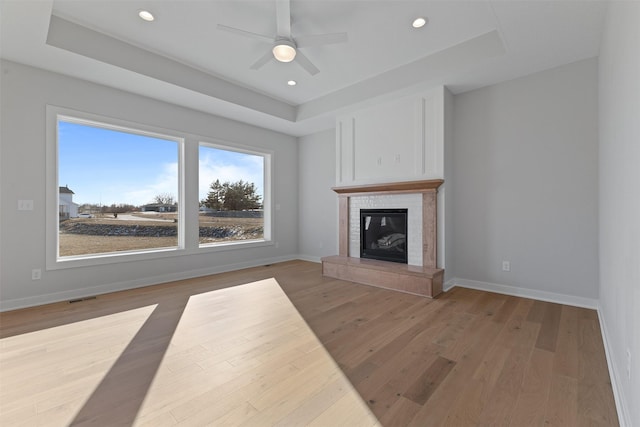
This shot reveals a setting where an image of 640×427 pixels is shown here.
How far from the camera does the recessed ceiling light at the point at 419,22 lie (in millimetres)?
2773

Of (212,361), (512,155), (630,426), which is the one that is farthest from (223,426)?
(512,155)

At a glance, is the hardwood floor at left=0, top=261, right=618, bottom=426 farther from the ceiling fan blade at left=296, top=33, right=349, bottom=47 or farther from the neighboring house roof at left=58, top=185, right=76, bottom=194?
the ceiling fan blade at left=296, top=33, right=349, bottom=47

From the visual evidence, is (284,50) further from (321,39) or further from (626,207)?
(626,207)

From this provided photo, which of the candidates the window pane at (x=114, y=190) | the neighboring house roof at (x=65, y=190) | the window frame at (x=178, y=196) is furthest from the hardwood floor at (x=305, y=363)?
the neighboring house roof at (x=65, y=190)

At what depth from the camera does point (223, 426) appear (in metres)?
1.39

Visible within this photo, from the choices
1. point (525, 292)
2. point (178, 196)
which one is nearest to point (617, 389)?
point (525, 292)

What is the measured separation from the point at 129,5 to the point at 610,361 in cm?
473

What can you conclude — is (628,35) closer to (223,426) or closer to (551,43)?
(551,43)

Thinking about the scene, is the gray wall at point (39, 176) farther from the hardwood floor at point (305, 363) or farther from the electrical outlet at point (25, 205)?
the hardwood floor at point (305, 363)

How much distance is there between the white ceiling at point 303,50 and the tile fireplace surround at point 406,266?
131 cm

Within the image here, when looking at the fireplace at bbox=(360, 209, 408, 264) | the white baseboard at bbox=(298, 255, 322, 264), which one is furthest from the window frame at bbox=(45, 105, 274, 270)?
the fireplace at bbox=(360, 209, 408, 264)

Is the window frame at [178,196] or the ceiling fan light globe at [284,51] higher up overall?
the ceiling fan light globe at [284,51]

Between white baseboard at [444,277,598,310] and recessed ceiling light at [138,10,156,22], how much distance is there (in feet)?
14.5

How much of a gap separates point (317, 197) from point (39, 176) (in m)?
4.07
